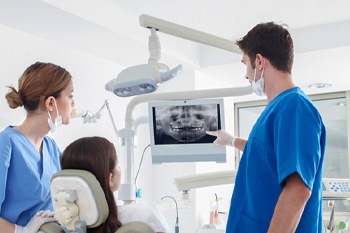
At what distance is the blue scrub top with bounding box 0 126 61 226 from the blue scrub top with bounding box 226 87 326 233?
2.36 ft

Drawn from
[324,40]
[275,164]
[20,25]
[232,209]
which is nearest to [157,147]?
[232,209]

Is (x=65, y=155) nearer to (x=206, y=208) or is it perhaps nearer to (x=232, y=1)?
(x=232, y=1)

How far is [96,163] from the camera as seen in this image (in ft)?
4.24

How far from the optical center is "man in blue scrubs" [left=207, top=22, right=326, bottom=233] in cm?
125

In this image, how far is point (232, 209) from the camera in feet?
4.76

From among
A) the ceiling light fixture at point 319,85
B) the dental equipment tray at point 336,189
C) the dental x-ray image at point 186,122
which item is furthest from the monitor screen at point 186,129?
the ceiling light fixture at point 319,85

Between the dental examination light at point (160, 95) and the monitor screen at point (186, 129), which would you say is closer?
the dental examination light at point (160, 95)

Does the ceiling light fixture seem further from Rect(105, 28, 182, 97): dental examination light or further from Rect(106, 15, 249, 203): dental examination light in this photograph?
Rect(105, 28, 182, 97): dental examination light

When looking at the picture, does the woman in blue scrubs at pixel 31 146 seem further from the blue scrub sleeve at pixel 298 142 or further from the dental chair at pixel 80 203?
the blue scrub sleeve at pixel 298 142

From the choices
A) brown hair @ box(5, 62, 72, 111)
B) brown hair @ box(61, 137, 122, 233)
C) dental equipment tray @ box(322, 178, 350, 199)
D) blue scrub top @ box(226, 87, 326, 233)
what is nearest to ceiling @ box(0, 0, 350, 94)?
brown hair @ box(5, 62, 72, 111)

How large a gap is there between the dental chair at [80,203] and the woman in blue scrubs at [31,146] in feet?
1.23

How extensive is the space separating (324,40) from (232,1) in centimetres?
82

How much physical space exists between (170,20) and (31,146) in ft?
5.47

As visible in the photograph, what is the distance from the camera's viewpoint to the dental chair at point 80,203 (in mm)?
1208
